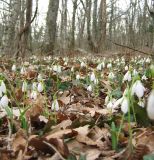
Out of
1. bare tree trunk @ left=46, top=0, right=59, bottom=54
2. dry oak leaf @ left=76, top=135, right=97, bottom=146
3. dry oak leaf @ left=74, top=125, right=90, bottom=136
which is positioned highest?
bare tree trunk @ left=46, top=0, right=59, bottom=54

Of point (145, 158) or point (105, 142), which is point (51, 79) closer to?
point (105, 142)

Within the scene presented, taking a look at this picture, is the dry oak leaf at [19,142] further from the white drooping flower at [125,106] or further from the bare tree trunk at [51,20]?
the bare tree trunk at [51,20]

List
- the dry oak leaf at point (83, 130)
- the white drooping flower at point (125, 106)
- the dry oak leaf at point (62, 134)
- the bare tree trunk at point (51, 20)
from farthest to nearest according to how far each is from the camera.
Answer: the bare tree trunk at point (51, 20), the dry oak leaf at point (83, 130), the dry oak leaf at point (62, 134), the white drooping flower at point (125, 106)

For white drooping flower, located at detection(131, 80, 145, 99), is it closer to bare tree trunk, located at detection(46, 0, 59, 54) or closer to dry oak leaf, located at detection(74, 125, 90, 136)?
dry oak leaf, located at detection(74, 125, 90, 136)

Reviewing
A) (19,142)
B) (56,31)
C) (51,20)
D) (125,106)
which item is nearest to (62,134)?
(19,142)

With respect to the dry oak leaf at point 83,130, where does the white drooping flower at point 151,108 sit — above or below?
above

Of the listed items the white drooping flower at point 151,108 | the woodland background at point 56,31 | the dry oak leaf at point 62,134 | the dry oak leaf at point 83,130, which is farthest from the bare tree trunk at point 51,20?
the white drooping flower at point 151,108

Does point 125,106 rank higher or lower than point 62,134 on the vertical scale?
higher

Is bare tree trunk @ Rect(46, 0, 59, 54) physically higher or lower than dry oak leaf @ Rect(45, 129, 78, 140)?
higher

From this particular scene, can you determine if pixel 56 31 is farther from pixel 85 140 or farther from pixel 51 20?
pixel 85 140

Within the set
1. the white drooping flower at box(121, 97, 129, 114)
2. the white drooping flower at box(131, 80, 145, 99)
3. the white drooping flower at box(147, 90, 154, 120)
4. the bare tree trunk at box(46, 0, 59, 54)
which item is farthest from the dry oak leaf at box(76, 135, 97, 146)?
the bare tree trunk at box(46, 0, 59, 54)

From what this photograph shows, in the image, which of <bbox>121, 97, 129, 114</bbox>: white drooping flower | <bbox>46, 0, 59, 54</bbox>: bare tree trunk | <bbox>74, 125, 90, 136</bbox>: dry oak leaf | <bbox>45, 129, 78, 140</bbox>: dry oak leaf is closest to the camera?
<bbox>121, 97, 129, 114</bbox>: white drooping flower

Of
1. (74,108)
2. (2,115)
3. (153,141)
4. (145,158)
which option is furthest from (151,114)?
(74,108)

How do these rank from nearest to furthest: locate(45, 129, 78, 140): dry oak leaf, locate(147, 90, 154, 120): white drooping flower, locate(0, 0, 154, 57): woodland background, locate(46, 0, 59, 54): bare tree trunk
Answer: locate(147, 90, 154, 120): white drooping flower, locate(45, 129, 78, 140): dry oak leaf, locate(0, 0, 154, 57): woodland background, locate(46, 0, 59, 54): bare tree trunk
